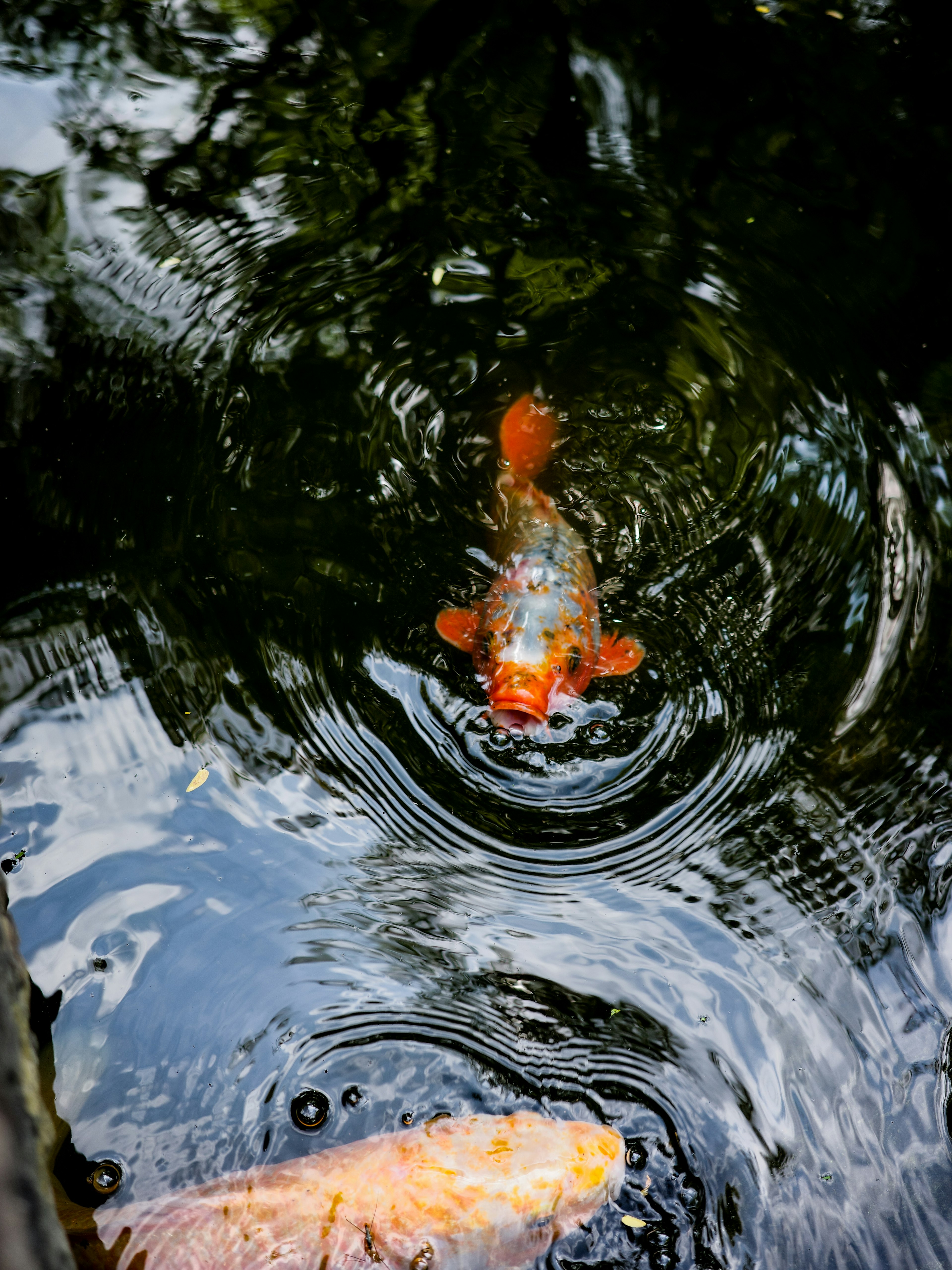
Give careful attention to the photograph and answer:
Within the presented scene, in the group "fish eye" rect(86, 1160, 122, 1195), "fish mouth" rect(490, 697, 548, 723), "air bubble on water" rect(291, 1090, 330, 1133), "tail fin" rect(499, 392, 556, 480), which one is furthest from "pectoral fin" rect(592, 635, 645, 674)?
"fish eye" rect(86, 1160, 122, 1195)

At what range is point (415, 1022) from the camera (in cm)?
276

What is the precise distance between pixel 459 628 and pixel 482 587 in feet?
1.01

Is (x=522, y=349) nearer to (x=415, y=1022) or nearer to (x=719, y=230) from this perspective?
(x=719, y=230)

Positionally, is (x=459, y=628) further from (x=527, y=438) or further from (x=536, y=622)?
(x=527, y=438)

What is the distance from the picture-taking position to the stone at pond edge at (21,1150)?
1.45 m

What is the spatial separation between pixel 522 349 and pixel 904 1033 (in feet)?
11.7

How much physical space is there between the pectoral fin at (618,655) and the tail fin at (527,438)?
0.99 metres

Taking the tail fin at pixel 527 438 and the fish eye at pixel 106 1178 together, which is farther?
the tail fin at pixel 527 438

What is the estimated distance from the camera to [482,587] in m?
3.98

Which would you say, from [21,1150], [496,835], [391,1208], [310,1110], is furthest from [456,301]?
[21,1150]

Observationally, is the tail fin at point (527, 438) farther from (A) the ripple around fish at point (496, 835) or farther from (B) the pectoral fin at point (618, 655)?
(A) the ripple around fish at point (496, 835)

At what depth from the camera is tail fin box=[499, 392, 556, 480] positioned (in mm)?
4367

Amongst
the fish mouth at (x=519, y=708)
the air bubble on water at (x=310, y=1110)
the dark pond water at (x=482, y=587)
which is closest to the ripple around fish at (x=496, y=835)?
the dark pond water at (x=482, y=587)

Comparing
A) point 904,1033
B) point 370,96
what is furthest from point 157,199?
point 904,1033
